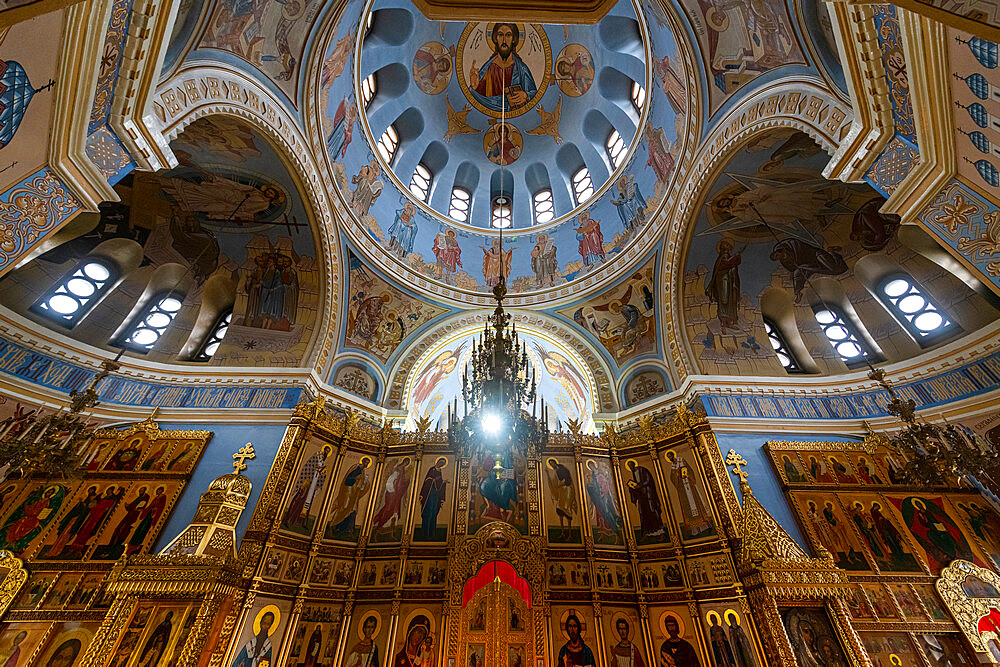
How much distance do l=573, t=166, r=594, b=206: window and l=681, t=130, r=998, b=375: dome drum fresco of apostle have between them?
5075mm

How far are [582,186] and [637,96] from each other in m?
3.16

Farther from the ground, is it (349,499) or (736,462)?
(736,462)

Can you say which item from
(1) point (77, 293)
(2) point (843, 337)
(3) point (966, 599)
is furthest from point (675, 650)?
(1) point (77, 293)

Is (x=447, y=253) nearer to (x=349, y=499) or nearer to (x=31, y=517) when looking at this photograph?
(x=349, y=499)

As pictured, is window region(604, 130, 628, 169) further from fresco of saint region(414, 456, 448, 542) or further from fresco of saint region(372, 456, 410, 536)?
fresco of saint region(372, 456, 410, 536)

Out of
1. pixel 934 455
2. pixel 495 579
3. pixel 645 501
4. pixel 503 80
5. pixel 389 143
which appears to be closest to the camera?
pixel 934 455

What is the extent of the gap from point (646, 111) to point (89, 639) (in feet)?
53.2

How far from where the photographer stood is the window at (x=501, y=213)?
1480 centimetres

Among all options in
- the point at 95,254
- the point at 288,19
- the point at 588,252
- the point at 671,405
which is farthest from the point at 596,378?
the point at 95,254

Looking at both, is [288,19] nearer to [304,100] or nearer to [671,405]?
[304,100]

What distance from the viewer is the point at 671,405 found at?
9977 mm

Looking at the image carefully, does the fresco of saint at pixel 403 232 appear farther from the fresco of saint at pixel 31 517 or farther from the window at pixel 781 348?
the window at pixel 781 348

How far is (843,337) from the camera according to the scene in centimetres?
1000

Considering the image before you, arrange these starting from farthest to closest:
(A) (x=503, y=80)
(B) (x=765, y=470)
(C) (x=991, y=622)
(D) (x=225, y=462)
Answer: (A) (x=503, y=80) < (B) (x=765, y=470) < (D) (x=225, y=462) < (C) (x=991, y=622)
